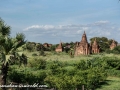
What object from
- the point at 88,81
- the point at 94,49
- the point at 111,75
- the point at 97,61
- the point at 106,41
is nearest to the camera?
the point at 88,81

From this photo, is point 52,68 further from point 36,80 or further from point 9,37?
point 9,37

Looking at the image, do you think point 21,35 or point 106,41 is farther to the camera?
point 106,41

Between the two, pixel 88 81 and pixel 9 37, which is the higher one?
pixel 9 37

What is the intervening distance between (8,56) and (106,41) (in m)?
90.9

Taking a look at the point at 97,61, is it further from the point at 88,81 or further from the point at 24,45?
the point at 24,45

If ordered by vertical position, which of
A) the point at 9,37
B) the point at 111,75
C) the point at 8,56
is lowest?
the point at 111,75

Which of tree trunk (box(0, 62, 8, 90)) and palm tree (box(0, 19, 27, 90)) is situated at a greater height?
palm tree (box(0, 19, 27, 90))

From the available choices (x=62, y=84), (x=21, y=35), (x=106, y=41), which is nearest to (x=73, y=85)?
(x=62, y=84)

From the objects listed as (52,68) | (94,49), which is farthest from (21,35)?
(94,49)

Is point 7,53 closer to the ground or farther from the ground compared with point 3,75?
farther from the ground

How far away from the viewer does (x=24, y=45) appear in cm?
1410

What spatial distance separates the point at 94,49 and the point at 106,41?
33.1 meters

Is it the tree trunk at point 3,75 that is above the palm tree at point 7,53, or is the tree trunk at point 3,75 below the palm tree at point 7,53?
below

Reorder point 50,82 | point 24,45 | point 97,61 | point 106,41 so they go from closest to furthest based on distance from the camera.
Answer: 1. point 24,45
2. point 50,82
3. point 97,61
4. point 106,41
